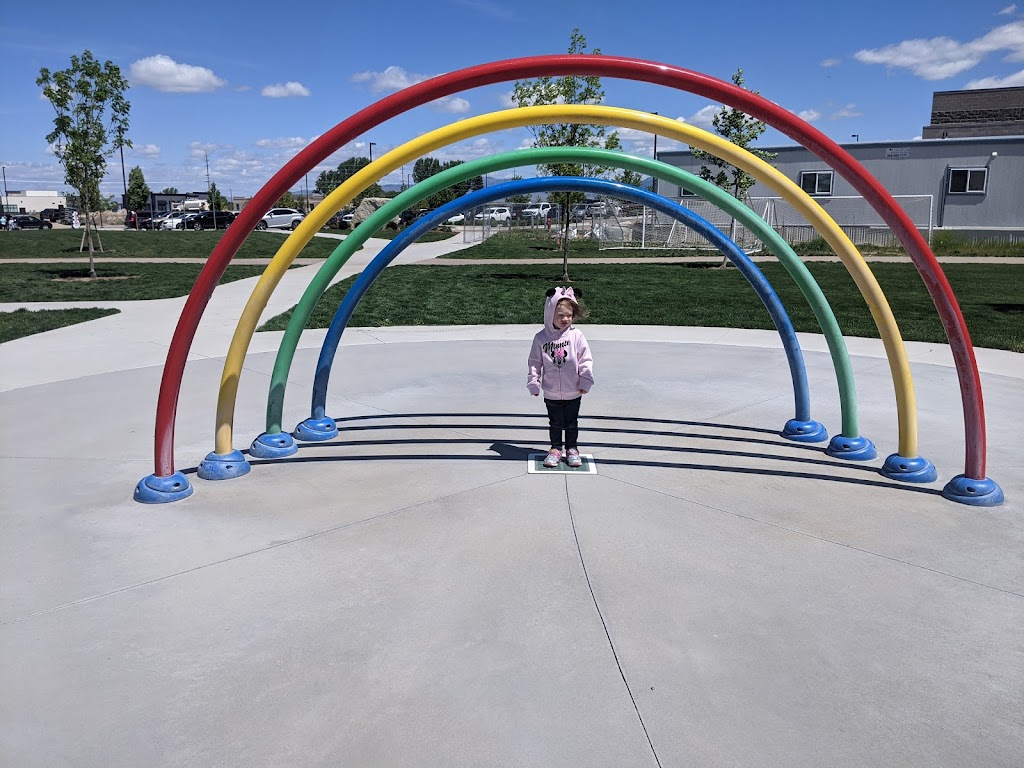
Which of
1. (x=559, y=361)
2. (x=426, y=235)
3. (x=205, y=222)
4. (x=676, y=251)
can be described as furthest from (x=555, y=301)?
(x=205, y=222)

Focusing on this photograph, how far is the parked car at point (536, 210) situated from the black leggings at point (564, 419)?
33.9 metres

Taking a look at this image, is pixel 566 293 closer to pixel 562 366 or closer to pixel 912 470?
pixel 562 366

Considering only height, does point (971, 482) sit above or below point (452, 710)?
above

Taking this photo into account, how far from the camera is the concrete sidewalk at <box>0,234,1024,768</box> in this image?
281 centimetres

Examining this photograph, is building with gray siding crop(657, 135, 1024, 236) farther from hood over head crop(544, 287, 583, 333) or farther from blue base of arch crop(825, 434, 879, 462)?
hood over head crop(544, 287, 583, 333)

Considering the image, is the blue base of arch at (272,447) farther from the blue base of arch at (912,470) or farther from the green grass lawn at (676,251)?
the green grass lawn at (676,251)

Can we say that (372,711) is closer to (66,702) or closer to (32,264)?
(66,702)

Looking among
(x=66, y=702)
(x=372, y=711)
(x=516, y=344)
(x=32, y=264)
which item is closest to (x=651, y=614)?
(x=372, y=711)

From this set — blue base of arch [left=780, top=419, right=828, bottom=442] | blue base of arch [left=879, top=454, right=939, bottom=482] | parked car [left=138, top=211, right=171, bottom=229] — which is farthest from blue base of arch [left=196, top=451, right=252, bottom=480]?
parked car [left=138, top=211, right=171, bottom=229]

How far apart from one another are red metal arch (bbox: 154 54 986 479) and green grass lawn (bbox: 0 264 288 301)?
9999 millimetres

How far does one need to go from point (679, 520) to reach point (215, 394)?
4.90 meters

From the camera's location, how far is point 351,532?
4.50 m

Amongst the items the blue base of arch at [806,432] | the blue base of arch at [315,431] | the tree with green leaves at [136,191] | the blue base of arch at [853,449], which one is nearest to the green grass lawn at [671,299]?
the blue base of arch at [806,432]

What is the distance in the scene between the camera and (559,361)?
5.45m
